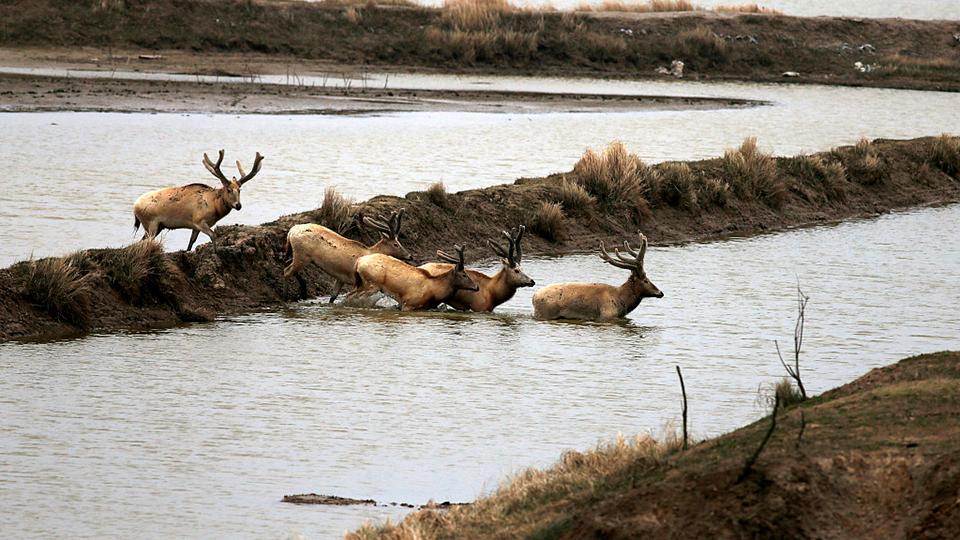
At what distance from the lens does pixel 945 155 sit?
34500 millimetres

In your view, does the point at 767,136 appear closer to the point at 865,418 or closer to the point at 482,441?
the point at 482,441

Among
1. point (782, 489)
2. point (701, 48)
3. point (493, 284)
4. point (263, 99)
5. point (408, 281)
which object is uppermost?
point (782, 489)

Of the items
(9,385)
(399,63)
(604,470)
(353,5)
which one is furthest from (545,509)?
(353,5)

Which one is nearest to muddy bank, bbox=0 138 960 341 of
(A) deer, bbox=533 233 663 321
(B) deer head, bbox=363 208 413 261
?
(B) deer head, bbox=363 208 413 261

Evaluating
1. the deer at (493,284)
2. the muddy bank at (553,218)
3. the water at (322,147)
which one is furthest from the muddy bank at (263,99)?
the deer at (493,284)

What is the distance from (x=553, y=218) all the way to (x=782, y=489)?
51.7ft

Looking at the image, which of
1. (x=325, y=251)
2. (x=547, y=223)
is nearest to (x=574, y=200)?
(x=547, y=223)

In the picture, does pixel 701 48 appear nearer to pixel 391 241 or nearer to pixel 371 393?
pixel 391 241

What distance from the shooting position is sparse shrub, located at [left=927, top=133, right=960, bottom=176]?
3438cm

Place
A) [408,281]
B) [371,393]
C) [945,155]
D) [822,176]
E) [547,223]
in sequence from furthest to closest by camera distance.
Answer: [945,155], [822,176], [547,223], [408,281], [371,393]

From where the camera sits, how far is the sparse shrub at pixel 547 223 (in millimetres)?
23625

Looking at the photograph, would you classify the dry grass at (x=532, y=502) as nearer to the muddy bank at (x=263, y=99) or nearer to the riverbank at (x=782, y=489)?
the riverbank at (x=782, y=489)

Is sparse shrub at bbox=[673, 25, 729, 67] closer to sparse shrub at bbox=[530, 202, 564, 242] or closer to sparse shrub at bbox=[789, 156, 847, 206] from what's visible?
sparse shrub at bbox=[789, 156, 847, 206]

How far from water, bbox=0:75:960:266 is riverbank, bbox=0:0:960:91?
5.61 metres
